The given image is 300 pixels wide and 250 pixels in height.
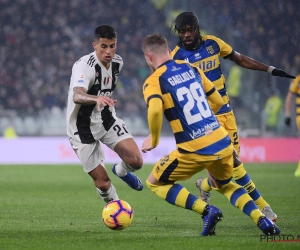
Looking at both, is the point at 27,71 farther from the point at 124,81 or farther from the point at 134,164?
the point at 134,164

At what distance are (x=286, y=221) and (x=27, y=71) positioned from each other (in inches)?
619

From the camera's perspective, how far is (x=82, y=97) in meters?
6.65

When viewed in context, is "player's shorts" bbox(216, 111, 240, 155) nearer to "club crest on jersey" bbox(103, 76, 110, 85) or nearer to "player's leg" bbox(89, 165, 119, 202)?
"club crest on jersey" bbox(103, 76, 110, 85)

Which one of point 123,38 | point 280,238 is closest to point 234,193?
point 280,238

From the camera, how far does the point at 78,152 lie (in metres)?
7.48

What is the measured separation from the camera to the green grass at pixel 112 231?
579cm

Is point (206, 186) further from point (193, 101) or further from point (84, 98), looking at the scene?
point (193, 101)

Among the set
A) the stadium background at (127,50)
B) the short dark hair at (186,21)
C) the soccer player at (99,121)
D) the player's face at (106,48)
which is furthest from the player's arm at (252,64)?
the stadium background at (127,50)

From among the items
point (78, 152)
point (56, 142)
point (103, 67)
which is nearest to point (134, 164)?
point (78, 152)

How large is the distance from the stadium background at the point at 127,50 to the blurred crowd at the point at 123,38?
0.10 feet

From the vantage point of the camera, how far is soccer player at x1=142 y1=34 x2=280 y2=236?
18.6 feet

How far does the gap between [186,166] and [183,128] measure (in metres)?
0.34

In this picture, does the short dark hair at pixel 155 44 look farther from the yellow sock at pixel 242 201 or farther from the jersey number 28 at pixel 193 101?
the yellow sock at pixel 242 201

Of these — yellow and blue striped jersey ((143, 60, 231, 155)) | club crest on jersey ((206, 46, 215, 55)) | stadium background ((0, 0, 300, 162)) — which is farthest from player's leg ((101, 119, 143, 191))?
stadium background ((0, 0, 300, 162))
